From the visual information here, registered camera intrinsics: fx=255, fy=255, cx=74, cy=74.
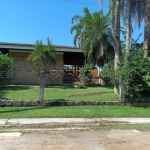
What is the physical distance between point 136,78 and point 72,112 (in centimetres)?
416

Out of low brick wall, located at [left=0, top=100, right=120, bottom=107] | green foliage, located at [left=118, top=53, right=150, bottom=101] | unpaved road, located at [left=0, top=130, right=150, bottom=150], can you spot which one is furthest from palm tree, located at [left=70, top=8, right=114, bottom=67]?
unpaved road, located at [left=0, top=130, right=150, bottom=150]

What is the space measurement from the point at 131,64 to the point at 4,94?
6.62m

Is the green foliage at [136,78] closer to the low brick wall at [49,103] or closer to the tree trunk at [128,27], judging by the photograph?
the low brick wall at [49,103]

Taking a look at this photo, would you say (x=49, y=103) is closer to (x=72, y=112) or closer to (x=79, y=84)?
(x=72, y=112)

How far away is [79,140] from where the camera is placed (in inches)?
273

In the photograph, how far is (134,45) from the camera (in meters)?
22.2

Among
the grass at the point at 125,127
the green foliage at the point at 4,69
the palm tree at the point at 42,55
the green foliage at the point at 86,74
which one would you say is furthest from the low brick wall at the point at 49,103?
the green foliage at the point at 86,74

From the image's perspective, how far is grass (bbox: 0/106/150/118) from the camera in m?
10.3

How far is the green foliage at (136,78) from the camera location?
42.3ft

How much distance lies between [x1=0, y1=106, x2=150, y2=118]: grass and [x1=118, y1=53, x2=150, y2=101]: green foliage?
1006mm

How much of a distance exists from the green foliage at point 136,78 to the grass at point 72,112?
3.30 feet

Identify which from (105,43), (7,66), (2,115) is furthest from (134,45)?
(2,115)

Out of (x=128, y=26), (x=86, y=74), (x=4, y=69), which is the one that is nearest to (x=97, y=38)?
(x=86, y=74)

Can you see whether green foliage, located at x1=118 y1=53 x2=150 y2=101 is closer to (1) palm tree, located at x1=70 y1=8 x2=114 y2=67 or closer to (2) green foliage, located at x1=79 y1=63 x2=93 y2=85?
(2) green foliage, located at x1=79 y1=63 x2=93 y2=85
